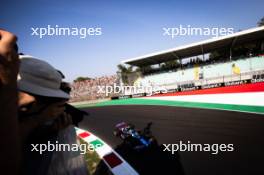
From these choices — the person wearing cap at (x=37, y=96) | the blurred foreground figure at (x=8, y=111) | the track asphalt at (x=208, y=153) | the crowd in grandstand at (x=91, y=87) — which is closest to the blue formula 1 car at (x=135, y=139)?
the track asphalt at (x=208, y=153)

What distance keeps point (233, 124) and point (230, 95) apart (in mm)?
3720

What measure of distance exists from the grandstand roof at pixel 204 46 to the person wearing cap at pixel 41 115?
21.0m

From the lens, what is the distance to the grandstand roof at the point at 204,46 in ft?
60.0

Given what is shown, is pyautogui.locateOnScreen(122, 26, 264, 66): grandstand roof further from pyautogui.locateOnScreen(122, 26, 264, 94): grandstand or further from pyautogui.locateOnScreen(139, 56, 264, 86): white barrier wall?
pyautogui.locateOnScreen(139, 56, 264, 86): white barrier wall

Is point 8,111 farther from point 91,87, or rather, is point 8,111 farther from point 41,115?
point 91,87

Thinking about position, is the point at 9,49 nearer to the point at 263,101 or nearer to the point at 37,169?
the point at 37,169

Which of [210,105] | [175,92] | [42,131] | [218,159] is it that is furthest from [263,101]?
[42,131]

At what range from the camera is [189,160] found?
4.01 m

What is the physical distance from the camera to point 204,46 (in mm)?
20703

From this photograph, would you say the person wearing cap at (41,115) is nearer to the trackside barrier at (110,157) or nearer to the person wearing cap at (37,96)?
the person wearing cap at (37,96)

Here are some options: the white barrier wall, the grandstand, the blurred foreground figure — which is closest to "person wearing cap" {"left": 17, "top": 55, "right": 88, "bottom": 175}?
the blurred foreground figure

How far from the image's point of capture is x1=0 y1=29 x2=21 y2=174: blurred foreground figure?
548 millimetres

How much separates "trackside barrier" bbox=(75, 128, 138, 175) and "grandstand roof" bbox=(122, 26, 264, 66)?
17582 millimetres

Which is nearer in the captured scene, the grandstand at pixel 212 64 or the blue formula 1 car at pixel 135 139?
the blue formula 1 car at pixel 135 139
